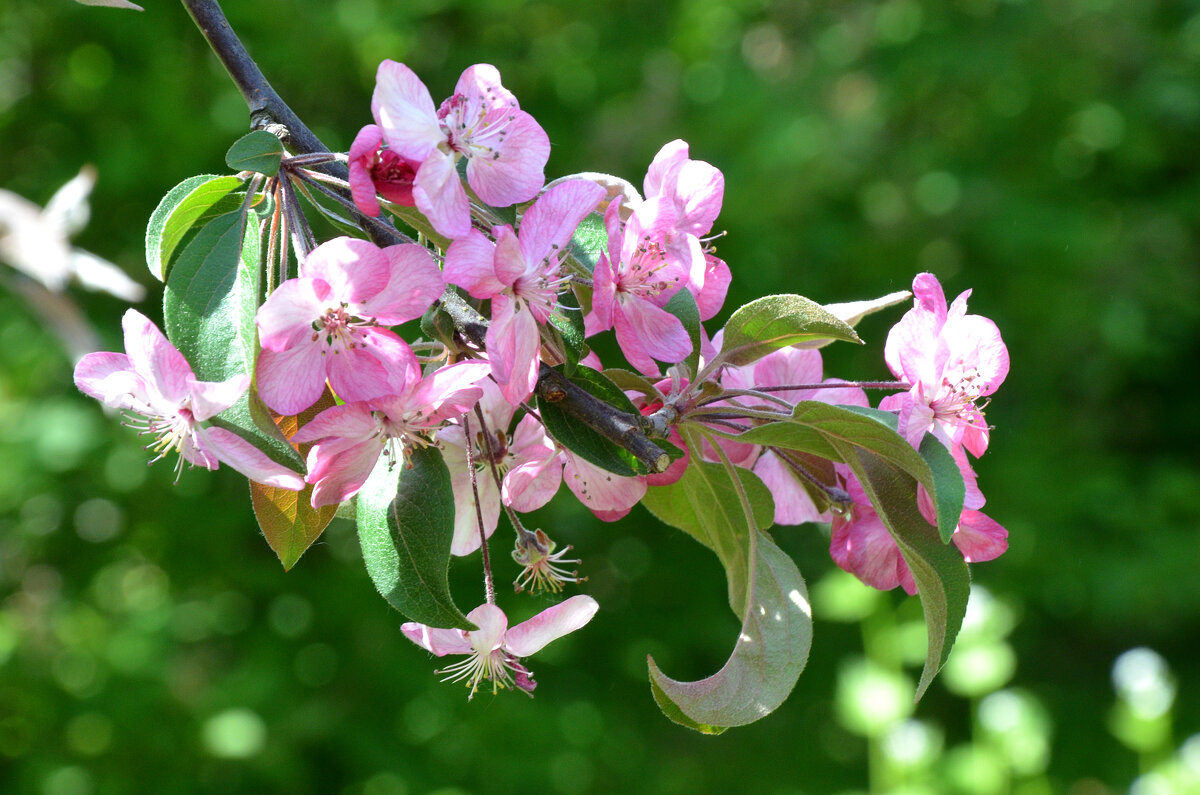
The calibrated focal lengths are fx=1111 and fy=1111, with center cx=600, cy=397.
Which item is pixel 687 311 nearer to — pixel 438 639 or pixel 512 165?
pixel 512 165

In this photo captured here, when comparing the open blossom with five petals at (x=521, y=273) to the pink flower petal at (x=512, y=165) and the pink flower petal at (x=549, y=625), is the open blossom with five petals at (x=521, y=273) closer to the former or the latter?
the pink flower petal at (x=512, y=165)

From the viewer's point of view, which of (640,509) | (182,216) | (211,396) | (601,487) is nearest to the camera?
(211,396)

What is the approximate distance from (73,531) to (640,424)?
3.10 metres

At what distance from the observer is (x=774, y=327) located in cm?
75

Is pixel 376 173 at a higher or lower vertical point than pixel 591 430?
higher

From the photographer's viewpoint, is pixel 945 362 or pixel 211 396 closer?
pixel 211 396

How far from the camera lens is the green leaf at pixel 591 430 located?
0.64 m

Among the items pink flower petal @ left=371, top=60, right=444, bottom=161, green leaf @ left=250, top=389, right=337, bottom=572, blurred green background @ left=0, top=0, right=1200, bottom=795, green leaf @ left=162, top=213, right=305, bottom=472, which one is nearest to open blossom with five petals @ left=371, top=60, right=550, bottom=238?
pink flower petal @ left=371, top=60, right=444, bottom=161

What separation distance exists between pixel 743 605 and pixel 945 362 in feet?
0.74

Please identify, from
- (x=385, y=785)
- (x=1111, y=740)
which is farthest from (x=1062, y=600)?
(x=385, y=785)

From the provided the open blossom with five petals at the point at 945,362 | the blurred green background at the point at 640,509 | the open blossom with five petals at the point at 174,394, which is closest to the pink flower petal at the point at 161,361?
the open blossom with five petals at the point at 174,394

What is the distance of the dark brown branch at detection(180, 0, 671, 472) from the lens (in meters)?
0.63

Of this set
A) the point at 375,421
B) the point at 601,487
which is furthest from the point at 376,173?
the point at 601,487

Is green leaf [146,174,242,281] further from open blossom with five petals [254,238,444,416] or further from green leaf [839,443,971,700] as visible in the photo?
green leaf [839,443,971,700]
